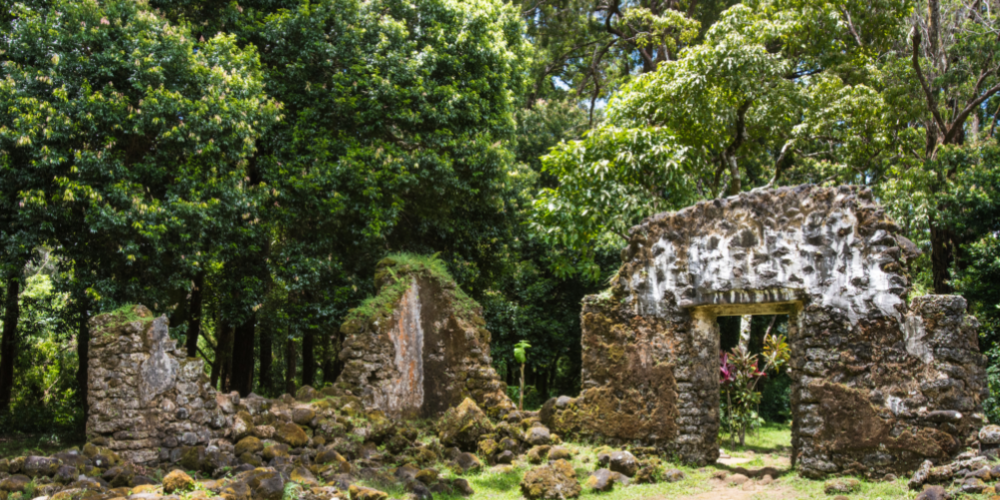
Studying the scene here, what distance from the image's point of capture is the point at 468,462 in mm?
9516

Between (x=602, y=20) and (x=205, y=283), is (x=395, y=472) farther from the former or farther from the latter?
(x=602, y=20)

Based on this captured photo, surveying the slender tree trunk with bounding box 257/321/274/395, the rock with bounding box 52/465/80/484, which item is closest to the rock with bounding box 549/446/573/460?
the rock with bounding box 52/465/80/484

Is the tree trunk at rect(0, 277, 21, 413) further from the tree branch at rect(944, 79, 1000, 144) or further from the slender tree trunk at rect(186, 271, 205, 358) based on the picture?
the tree branch at rect(944, 79, 1000, 144)

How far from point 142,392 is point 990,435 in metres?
9.60

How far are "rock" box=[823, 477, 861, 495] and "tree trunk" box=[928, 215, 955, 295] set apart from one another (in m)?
7.11

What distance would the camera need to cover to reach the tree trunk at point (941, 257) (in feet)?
43.1

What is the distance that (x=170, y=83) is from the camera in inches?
413

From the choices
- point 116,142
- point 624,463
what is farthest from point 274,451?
point 116,142

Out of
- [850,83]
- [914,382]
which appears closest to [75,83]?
[914,382]

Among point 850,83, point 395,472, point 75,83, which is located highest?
point 850,83

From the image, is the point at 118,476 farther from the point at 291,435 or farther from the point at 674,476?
the point at 674,476

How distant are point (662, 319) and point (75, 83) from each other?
8.83 metres

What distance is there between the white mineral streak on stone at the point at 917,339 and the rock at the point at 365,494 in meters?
6.09

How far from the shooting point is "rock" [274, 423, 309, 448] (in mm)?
9273
